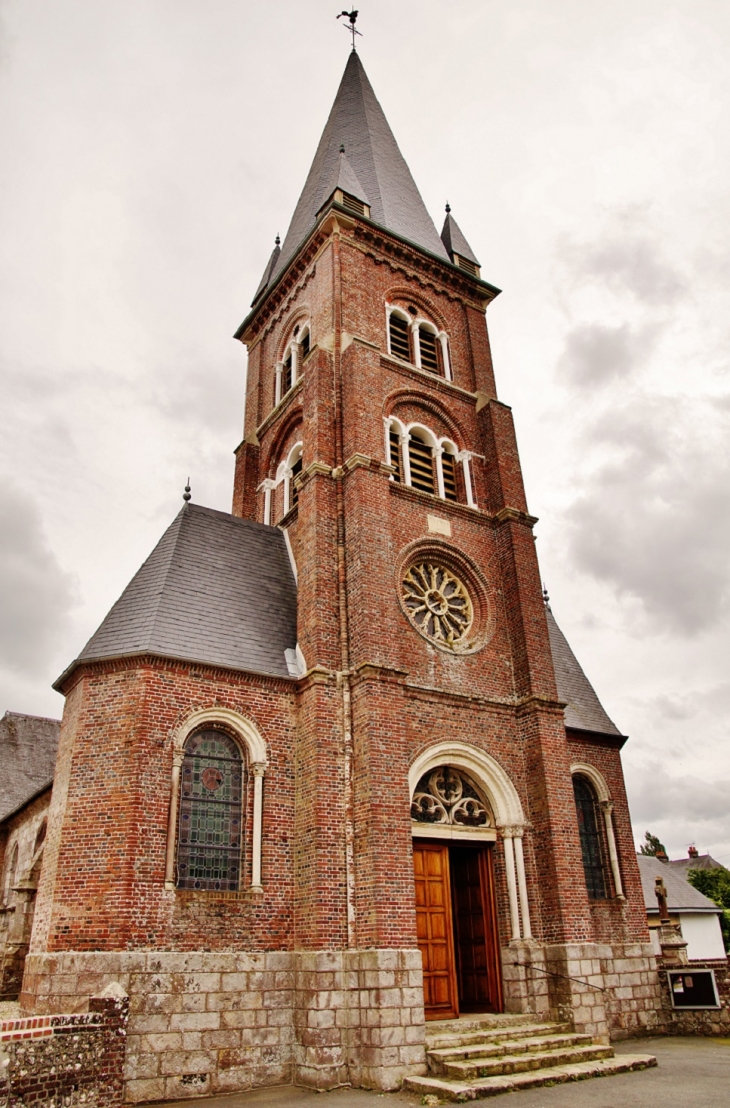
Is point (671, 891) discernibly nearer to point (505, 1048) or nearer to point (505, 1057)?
point (505, 1048)

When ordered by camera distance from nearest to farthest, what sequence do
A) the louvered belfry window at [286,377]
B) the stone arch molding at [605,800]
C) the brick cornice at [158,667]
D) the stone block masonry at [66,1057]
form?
the stone block masonry at [66,1057] < the brick cornice at [158,667] < the stone arch molding at [605,800] < the louvered belfry window at [286,377]

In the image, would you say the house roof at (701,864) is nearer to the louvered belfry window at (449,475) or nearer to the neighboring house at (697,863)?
the neighboring house at (697,863)

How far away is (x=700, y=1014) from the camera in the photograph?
16.2m

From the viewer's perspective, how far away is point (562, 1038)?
43.0 ft

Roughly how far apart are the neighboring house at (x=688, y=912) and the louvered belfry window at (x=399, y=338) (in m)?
24.8

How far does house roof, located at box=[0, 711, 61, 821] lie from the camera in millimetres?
26266

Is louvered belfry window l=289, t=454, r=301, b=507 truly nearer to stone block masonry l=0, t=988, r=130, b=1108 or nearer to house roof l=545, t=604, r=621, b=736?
house roof l=545, t=604, r=621, b=736

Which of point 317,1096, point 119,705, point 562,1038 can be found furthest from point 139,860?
point 562,1038

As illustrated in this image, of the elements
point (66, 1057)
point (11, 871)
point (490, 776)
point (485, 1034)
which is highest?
point (490, 776)

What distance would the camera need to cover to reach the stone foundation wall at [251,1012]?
1128 centimetres

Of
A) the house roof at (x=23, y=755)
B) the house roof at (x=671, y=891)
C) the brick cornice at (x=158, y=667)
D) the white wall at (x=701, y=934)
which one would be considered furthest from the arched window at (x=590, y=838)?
the white wall at (x=701, y=934)

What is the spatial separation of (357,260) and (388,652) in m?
11.1

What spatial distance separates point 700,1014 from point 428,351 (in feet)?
55.4

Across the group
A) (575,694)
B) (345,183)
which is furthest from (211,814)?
(345,183)
